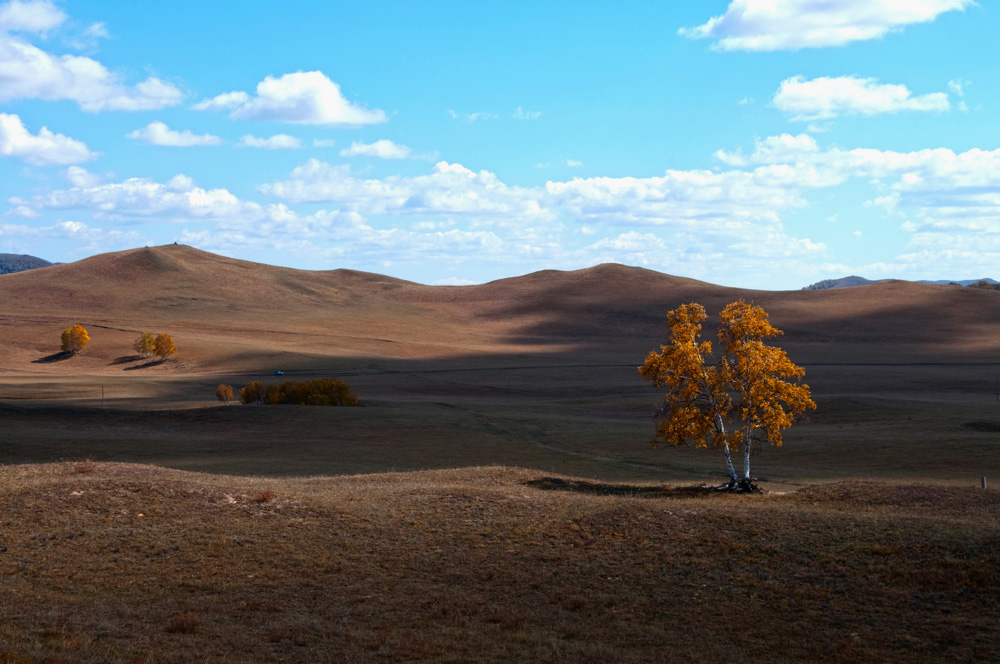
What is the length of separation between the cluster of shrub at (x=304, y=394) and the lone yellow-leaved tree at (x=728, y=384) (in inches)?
1358

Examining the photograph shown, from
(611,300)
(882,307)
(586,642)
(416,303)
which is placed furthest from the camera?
(416,303)

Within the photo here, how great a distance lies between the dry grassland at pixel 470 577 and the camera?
39.9 ft

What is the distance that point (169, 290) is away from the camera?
162250 mm

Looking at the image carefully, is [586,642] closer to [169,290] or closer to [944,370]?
[944,370]

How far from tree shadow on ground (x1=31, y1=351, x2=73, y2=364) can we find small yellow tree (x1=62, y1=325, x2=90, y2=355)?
0.57 m

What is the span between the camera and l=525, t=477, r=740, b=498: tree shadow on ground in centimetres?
2655

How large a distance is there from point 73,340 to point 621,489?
10119cm

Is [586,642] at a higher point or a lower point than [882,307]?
lower

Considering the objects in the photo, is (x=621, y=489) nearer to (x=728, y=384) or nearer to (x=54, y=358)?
(x=728, y=384)

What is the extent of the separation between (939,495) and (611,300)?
148059 millimetres

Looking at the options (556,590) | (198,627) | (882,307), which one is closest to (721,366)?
(556,590)

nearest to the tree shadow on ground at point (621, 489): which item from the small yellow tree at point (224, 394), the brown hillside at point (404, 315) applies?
the small yellow tree at point (224, 394)

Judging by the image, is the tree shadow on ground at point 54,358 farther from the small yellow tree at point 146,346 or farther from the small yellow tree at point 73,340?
the small yellow tree at point 146,346

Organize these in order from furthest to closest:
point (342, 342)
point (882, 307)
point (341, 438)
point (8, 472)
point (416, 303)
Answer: point (416, 303), point (882, 307), point (342, 342), point (341, 438), point (8, 472)
